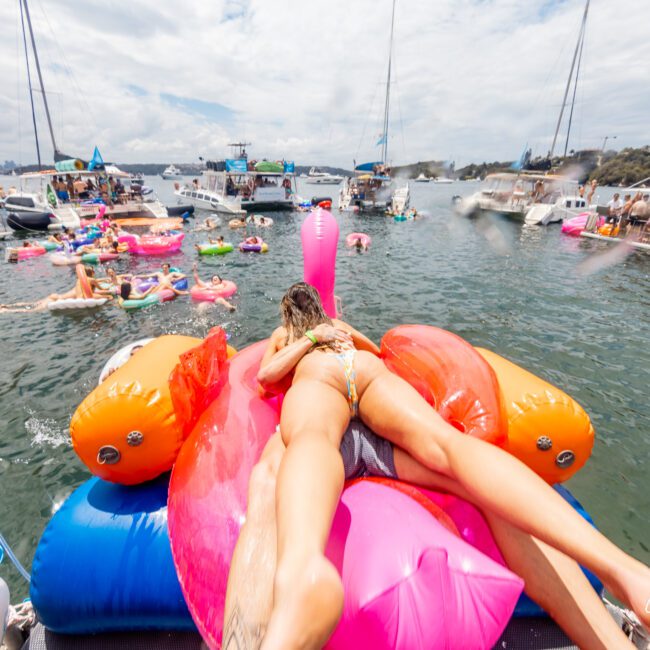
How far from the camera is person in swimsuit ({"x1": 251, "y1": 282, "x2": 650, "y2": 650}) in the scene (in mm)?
1192

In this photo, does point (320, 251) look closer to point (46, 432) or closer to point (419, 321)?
point (46, 432)

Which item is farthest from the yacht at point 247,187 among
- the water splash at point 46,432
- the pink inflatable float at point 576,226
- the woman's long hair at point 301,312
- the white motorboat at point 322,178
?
the white motorboat at point 322,178

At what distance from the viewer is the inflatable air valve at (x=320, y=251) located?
424 cm

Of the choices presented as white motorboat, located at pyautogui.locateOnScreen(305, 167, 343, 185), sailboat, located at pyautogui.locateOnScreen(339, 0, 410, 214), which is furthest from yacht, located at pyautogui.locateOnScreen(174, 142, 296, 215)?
white motorboat, located at pyautogui.locateOnScreen(305, 167, 343, 185)

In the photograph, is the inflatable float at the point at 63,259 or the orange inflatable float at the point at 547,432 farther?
the inflatable float at the point at 63,259

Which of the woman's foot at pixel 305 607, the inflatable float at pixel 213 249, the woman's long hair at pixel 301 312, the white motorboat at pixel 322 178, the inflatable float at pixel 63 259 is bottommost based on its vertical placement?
the inflatable float at pixel 63 259

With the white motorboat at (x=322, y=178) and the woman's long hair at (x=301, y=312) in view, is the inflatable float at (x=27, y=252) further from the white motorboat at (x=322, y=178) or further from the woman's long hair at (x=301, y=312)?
the white motorboat at (x=322, y=178)

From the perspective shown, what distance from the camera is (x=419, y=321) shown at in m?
9.10

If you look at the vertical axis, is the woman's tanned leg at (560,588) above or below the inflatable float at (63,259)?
above

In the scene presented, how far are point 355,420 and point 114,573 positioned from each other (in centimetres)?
161

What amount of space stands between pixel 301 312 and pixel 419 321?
673 centimetres

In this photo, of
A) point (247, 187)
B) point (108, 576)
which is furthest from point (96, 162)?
point (108, 576)

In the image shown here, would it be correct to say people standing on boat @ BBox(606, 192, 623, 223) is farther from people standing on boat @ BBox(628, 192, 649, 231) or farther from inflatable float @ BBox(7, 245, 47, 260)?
inflatable float @ BBox(7, 245, 47, 260)

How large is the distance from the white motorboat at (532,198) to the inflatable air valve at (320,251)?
2566cm
